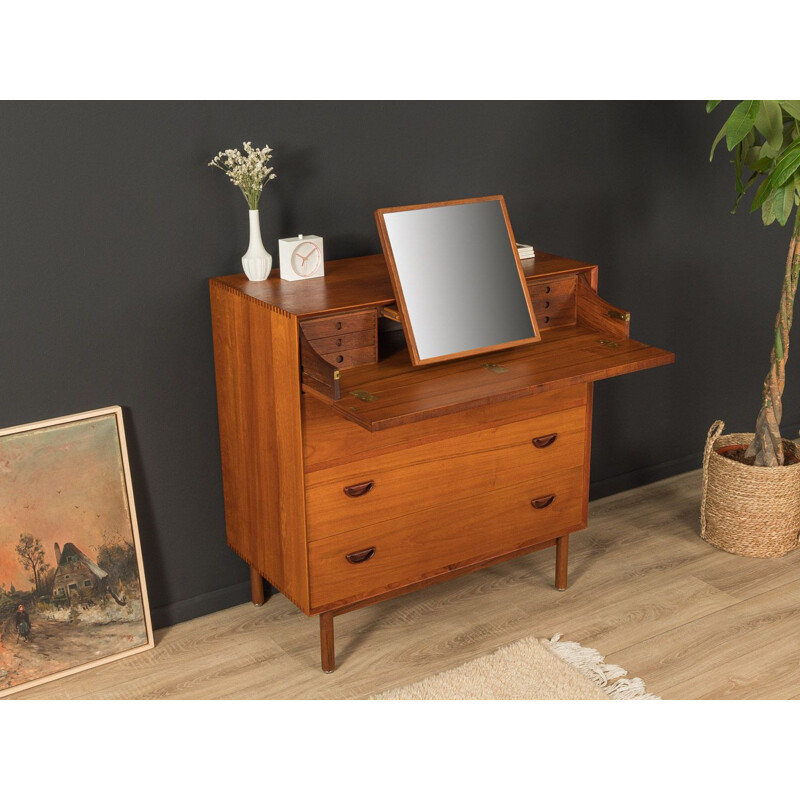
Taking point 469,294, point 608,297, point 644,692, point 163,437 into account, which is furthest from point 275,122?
point 644,692

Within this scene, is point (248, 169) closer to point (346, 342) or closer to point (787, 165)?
point (346, 342)

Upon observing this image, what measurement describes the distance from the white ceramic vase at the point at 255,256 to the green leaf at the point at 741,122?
4.45 ft

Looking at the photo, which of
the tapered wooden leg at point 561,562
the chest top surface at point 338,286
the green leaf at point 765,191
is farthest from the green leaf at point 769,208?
the tapered wooden leg at point 561,562

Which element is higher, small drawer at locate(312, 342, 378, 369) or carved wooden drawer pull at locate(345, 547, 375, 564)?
small drawer at locate(312, 342, 378, 369)

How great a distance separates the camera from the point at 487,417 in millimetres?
2736

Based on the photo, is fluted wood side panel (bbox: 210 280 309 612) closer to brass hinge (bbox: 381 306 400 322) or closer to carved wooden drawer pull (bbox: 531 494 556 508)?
brass hinge (bbox: 381 306 400 322)

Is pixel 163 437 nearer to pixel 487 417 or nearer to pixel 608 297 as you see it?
pixel 487 417

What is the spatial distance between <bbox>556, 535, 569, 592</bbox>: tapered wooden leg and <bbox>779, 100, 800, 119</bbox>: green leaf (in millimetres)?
1393

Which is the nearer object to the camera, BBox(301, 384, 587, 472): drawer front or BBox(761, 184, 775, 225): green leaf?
BBox(301, 384, 587, 472): drawer front

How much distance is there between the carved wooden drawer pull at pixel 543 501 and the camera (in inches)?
115

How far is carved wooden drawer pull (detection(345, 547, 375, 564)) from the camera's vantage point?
2617 mm

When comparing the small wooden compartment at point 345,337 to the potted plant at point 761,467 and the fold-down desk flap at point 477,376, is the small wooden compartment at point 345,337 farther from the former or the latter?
the potted plant at point 761,467

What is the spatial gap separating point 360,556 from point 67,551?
2.58 feet

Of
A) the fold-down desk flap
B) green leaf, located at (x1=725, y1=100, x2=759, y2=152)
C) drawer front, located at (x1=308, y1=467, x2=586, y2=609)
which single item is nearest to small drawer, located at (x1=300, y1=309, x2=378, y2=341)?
the fold-down desk flap
